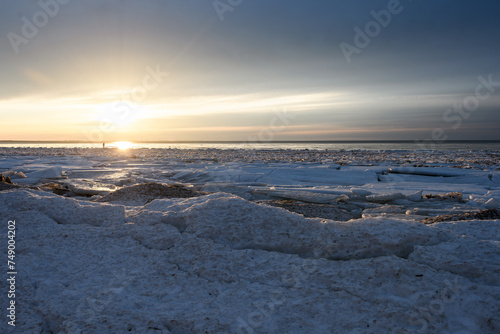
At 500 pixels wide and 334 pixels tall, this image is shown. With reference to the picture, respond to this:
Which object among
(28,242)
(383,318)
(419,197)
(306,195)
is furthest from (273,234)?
(419,197)

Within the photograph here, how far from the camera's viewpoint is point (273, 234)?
2.83m

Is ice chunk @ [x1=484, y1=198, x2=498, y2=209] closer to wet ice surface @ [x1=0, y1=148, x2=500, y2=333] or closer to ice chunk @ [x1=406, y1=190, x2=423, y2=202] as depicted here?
ice chunk @ [x1=406, y1=190, x2=423, y2=202]

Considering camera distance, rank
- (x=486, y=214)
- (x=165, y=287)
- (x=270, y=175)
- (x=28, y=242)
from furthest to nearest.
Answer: (x=270, y=175) → (x=486, y=214) → (x=28, y=242) → (x=165, y=287)

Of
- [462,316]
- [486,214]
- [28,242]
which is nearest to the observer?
[462,316]

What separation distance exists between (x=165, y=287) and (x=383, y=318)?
4.75ft

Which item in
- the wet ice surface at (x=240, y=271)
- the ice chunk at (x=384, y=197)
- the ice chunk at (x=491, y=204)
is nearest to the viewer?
the wet ice surface at (x=240, y=271)

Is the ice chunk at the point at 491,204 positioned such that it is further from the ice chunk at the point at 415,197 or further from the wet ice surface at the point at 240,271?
the wet ice surface at the point at 240,271

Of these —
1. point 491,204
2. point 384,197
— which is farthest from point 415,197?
point 491,204

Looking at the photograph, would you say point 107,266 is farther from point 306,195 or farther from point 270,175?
point 270,175

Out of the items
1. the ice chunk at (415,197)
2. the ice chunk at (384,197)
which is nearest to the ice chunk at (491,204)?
the ice chunk at (415,197)

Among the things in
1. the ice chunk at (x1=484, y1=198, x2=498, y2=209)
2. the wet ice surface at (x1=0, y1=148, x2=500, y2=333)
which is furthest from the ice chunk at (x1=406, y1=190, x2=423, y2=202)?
the wet ice surface at (x1=0, y1=148, x2=500, y2=333)

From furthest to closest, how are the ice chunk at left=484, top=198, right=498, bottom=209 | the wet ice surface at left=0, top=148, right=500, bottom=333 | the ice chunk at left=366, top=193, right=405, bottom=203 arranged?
the ice chunk at left=366, top=193, right=405, bottom=203 → the ice chunk at left=484, top=198, right=498, bottom=209 → the wet ice surface at left=0, top=148, right=500, bottom=333

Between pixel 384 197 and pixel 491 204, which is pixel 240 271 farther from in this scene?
pixel 491 204

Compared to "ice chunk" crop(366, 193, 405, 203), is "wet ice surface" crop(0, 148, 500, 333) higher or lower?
higher
